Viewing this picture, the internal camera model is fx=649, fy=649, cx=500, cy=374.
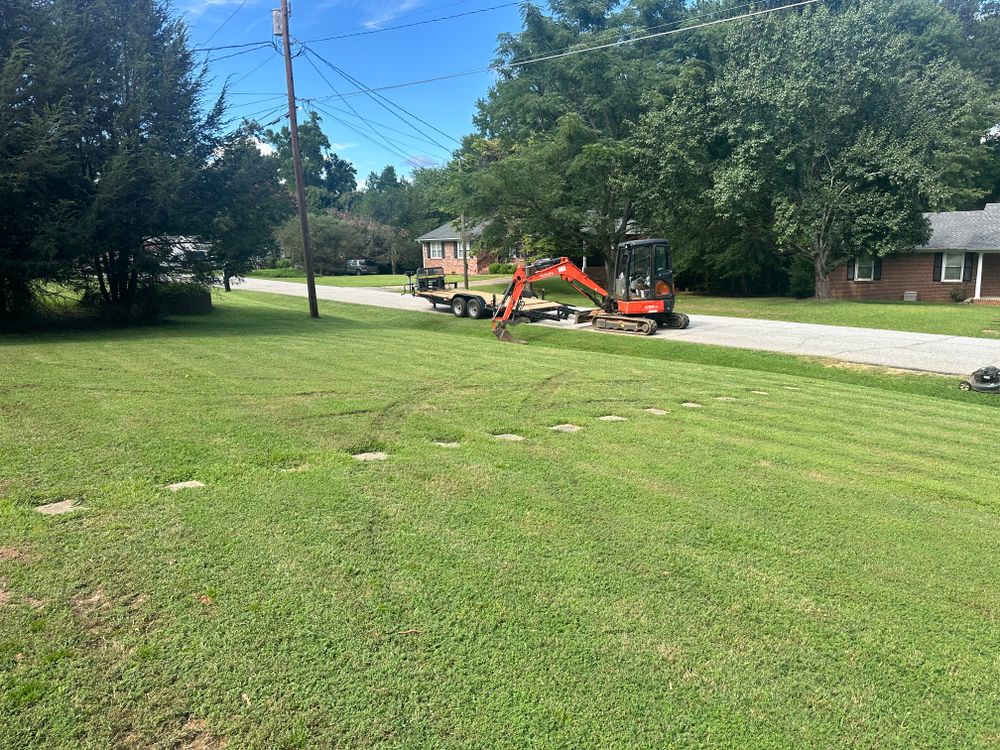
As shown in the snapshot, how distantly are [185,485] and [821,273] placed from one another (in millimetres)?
26875

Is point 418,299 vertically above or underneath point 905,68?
underneath

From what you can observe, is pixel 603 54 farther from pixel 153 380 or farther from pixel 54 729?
pixel 54 729

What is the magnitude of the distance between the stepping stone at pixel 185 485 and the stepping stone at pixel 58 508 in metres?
0.57

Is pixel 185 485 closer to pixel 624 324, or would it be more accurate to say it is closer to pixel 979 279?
pixel 624 324

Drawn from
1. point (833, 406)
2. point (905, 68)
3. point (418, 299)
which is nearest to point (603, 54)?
point (905, 68)

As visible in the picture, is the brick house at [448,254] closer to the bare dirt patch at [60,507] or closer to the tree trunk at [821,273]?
the tree trunk at [821,273]

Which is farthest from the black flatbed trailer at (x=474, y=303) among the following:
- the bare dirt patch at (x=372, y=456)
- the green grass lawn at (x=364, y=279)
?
the bare dirt patch at (x=372, y=456)

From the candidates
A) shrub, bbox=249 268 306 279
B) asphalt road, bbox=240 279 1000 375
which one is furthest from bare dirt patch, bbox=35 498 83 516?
shrub, bbox=249 268 306 279

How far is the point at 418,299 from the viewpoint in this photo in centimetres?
2844

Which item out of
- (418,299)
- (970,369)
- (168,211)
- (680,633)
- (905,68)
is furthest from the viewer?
(418,299)

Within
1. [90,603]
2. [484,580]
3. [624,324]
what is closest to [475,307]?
[624,324]

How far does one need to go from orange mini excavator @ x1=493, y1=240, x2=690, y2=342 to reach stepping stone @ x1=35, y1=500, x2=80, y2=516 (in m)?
13.3

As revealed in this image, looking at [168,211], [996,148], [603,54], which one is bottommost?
[168,211]

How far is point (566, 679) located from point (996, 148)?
142ft
